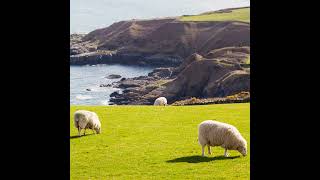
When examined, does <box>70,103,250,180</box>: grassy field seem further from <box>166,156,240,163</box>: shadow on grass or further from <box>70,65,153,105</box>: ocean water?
<box>70,65,153,105</box>: ocean water

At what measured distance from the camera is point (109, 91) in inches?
6048

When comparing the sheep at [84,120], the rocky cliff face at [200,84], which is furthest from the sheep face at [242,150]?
the rocky cliff face at [200,84]

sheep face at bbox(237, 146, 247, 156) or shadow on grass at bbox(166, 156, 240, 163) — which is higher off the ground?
sheep face at bbox(237, 146, 247, 156)

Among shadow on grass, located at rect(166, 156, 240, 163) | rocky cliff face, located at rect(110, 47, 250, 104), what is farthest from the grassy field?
rocky cliff face, located at rect(110, 47, 250, 104)

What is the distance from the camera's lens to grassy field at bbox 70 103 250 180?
655 inches

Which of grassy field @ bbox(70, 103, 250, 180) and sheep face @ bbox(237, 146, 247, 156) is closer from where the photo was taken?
grassy field @ bbox(70, 103, 250, 180)

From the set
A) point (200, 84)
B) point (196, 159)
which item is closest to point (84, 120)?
point (196, 159)

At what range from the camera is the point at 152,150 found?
2103 centimetres
